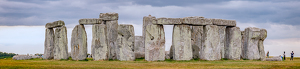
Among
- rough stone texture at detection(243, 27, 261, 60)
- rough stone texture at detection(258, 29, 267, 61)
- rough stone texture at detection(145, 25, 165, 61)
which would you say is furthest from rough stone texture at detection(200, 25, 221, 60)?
rough stone texture at detection(258, 29, 267, 61)

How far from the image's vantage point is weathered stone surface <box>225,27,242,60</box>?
33656 millimetres

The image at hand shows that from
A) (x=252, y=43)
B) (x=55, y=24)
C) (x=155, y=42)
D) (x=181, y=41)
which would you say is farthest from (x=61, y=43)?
(x=252, y=43)

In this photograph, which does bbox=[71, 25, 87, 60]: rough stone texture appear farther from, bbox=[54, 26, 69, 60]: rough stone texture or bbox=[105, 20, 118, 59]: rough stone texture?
bbox=[105, 20, 118, 59]: rough stone texture

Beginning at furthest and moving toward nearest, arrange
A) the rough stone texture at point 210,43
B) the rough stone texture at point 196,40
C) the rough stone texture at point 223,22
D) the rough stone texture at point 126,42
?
the rough stone texture at point 196,40 < the rough stone texture at point 223,22 < the rough stone texture at point 210,43 < the rough stone texture at point 126,42

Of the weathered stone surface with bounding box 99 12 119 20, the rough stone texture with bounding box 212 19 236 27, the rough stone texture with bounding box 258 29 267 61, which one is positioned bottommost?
the rough stone texture with bounding box 258 29 267 61

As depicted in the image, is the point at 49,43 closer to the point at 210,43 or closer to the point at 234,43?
the point at 210,43

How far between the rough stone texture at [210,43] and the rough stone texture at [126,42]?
5200 mm

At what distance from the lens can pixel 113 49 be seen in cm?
3219

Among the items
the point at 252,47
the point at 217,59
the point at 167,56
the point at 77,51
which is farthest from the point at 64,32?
the point at 252,47

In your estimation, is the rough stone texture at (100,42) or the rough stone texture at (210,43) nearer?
the rough stone texture at (210,43)

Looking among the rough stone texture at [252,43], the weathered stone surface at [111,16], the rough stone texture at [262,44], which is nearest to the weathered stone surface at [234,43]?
the rough stone texture at [252,43]

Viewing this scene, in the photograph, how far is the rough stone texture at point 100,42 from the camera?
104ft

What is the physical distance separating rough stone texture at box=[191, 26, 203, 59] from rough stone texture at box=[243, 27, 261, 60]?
378 cm

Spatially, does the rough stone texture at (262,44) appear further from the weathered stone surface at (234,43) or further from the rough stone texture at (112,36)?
the rough stone texture at (112,36)
